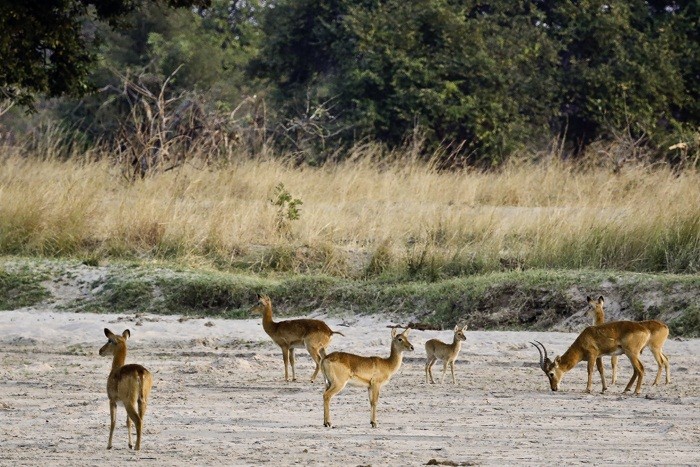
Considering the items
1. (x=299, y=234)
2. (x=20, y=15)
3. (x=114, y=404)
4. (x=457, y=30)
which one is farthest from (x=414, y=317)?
(x=457, y=30)

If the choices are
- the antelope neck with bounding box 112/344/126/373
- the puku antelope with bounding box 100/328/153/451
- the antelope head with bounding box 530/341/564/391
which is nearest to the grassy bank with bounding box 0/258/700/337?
the antelope head with bounding box 530/341/564/391

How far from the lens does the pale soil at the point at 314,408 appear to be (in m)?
7.66

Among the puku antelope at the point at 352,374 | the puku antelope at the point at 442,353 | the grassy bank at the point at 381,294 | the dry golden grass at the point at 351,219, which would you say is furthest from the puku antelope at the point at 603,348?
the dry golden grass at the point at 351,219

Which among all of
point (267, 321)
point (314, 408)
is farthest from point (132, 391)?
point (267, 321)

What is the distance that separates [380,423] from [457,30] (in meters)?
20.8

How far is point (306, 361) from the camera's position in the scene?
12422 millimetres

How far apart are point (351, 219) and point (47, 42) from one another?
5.43 m

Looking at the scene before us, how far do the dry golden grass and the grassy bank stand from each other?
79 cm

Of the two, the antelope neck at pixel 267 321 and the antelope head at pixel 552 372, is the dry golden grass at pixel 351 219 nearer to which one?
the antelope neck at pixel 267 321

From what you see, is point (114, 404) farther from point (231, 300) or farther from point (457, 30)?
point (457, 30)

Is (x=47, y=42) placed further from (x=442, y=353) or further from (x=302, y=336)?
(x=442, y=353)

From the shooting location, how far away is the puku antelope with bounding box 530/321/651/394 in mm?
10312

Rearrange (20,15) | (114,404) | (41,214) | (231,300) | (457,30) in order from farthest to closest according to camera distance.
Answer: (457,30), (41,214), (231,300), (20,15), (114,404)

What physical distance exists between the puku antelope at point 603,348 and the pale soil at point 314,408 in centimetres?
18
